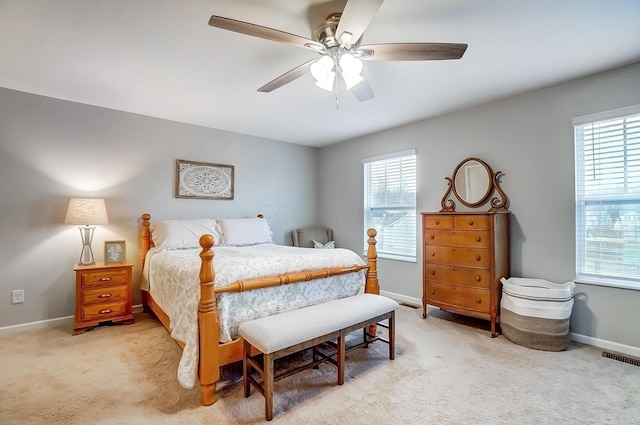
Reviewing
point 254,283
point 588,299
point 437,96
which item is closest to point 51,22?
point 254,283

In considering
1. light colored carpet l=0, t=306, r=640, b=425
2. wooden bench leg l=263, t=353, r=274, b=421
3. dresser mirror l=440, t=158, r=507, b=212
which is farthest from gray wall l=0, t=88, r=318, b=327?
dresser mirror l=440, t=158, r=507, b=212

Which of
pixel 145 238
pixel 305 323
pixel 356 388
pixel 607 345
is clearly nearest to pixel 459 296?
pixel 607 345

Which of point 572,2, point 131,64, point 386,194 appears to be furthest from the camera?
point 386,194

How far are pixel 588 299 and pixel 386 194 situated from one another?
7.91 ft

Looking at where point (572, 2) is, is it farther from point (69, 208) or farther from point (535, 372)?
point (69, 208)

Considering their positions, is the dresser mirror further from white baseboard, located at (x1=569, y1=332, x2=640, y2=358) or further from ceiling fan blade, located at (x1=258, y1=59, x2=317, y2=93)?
ceiling fan blade, located at (x1=258, y1=59, x2=317, y2=93)

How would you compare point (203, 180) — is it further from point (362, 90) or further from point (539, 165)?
point (539, 165)

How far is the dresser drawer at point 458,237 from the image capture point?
2.89m

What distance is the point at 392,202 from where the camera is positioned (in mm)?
4230

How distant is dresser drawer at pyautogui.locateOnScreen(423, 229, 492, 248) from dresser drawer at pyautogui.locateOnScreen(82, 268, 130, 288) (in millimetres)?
3274

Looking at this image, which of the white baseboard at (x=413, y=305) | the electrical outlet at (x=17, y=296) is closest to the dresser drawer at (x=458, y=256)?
the white baseboard at (x=413, y=305)

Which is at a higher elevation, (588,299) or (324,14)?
(324,14)

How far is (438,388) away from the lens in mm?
1980

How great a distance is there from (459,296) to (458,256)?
16.2 inches
